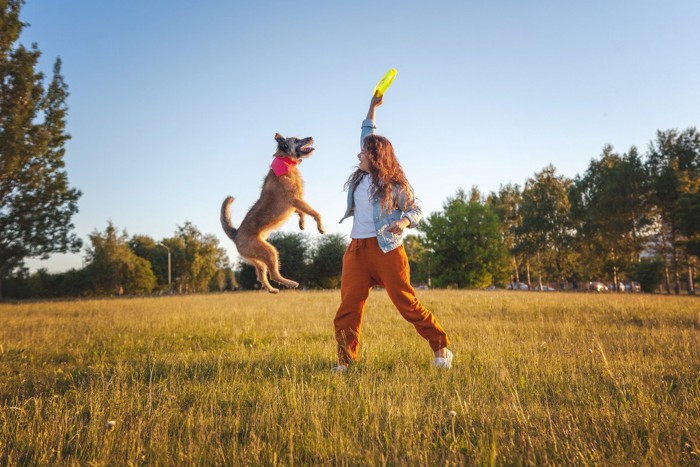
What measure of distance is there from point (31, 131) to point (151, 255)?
2445 inches

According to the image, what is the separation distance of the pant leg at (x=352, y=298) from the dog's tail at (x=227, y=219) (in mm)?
1405

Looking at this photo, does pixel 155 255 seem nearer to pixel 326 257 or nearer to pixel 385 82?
pixel 326 257

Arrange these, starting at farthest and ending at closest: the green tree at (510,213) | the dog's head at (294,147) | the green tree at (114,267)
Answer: the green tree at (510,213), the green tree at (114,267), the dog's head at (294,147)

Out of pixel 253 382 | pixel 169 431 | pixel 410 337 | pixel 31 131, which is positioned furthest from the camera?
pixel 31 131

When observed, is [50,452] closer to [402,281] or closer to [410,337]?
[402,281]

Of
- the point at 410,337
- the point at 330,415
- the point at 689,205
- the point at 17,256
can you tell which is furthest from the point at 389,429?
the point at 689,205

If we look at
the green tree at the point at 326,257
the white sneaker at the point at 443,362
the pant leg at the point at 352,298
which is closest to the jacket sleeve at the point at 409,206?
the pant leg at the point at 352,298

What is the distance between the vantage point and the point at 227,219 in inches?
178

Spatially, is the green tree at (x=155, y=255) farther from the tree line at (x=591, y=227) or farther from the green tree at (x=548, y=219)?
the green tree at (x=548, y=219)

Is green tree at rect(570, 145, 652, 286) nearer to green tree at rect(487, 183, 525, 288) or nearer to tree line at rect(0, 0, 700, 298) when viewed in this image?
tree line at rect(0, 0, 700, 298)

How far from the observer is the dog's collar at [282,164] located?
3.64m

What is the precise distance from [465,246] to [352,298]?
45316 mm

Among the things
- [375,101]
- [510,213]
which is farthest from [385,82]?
[510,213]

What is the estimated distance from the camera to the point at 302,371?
15.8ft
